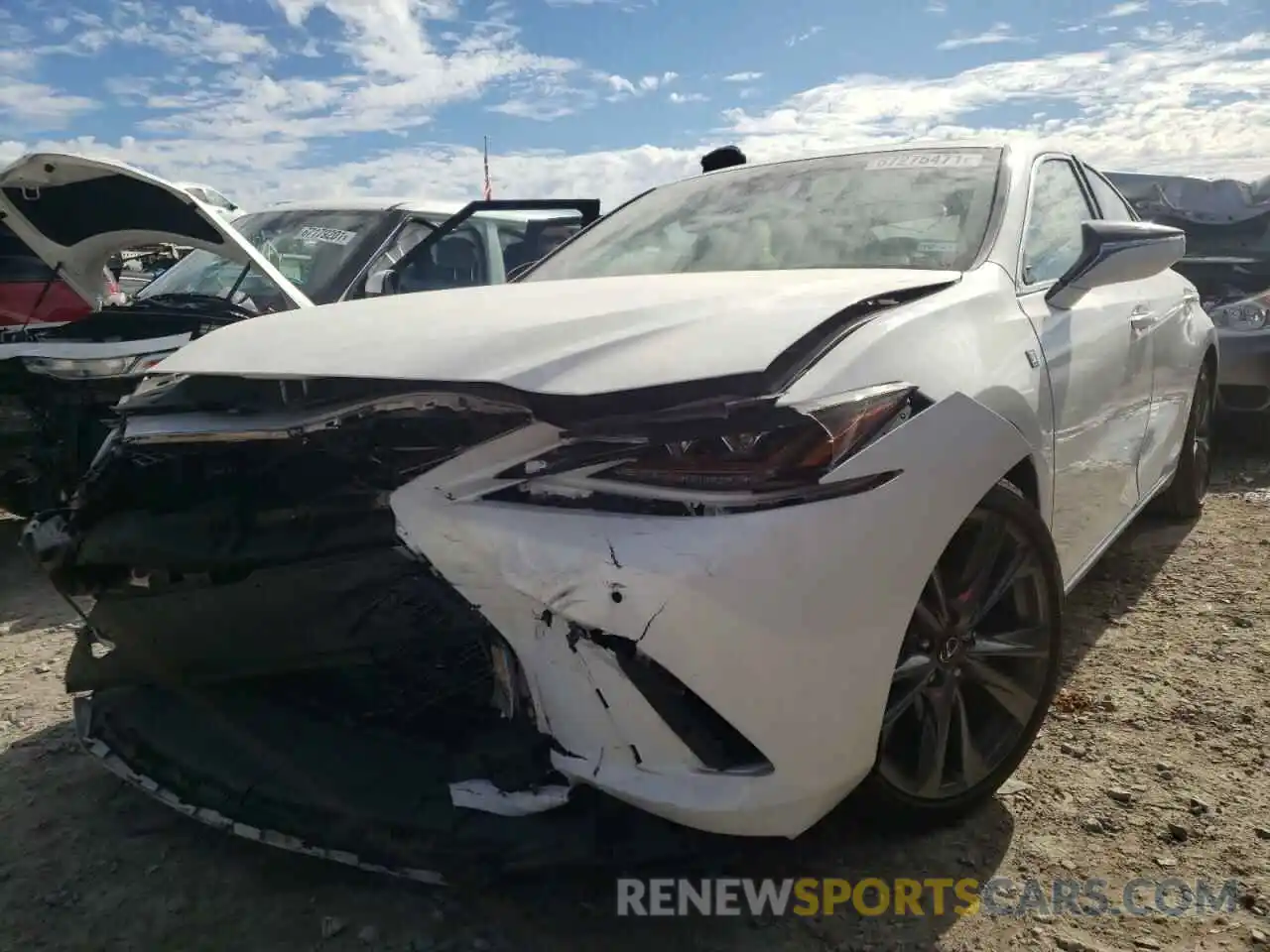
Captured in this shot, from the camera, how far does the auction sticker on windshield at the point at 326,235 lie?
201 inches

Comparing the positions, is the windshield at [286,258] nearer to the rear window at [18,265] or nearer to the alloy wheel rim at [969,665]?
the rear window at [18,265]

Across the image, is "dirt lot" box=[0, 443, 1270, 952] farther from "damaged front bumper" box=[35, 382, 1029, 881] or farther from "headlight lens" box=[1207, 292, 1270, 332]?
"headlight lens" box=[1207, 292, 1270, 332]

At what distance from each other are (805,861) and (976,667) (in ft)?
1.86

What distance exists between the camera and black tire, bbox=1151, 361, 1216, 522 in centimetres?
442

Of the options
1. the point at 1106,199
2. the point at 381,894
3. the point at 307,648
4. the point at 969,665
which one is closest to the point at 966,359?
the point at 969,665

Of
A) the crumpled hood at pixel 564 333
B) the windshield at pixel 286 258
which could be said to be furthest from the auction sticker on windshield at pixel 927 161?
the windshield at pixel 286 258

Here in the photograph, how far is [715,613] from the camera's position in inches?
62.6

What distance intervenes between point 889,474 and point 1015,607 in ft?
2.50

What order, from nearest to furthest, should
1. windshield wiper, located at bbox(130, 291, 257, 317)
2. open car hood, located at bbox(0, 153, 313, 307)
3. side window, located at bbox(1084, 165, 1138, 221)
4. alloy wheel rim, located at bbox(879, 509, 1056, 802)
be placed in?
alloy wheel rim, located at bbox(879, 509, 1056, 802)
side window, located at bbox(1084, 165, 1138, 221)
open car hood, located at bbox(0, 153, 313, 307)
windshield wiper, located at bbox(130, 291, 257, 317)

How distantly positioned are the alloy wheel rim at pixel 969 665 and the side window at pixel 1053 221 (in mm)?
852

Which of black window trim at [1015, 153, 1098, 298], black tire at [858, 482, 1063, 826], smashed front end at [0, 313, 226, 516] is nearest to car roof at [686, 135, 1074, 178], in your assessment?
black window trim at [1015, 153, 1098, 298]

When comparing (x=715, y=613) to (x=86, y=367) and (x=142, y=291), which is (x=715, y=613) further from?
(x=142, y=291)

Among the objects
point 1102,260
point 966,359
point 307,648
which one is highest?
point 1102,260

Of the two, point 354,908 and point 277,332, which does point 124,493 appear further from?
point 354,908
